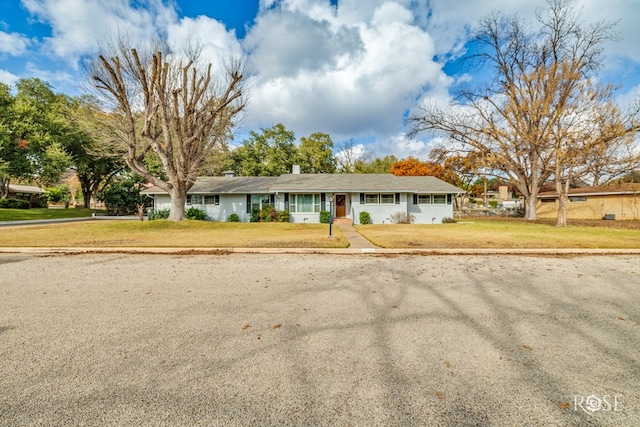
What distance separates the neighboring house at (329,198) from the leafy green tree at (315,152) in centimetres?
1388

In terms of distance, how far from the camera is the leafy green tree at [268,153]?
118 ft

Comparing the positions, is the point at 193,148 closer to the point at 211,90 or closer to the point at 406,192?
the point at 211,90

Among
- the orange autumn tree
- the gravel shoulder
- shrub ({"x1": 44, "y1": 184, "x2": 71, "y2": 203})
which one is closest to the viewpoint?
the gravel shoulder

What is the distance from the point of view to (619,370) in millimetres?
2758

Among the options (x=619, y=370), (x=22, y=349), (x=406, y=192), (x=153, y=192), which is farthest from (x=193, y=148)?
(x=619, y=370)

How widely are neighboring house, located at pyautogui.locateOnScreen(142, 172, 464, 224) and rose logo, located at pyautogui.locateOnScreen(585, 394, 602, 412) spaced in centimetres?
1995

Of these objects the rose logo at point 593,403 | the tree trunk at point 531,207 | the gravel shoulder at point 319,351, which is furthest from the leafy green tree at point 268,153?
the rose logo at point 593,403

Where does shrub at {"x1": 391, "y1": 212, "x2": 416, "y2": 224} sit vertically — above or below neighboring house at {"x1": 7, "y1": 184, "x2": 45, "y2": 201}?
below

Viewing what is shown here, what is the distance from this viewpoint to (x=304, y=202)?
2292 centimetres

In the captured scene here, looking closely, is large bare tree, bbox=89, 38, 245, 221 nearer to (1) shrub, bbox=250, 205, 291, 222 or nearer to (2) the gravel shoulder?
(1) shrub, bbox=250, 205, 291, 222

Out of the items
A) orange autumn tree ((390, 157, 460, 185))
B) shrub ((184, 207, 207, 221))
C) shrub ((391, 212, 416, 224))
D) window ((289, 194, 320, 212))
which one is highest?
orange autumn tree ((390, 157, 460, 185))

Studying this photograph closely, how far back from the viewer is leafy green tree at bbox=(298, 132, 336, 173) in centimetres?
3819

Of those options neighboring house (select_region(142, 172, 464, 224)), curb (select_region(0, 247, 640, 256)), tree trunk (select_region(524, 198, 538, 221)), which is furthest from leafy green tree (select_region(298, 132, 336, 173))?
curb (select_region(0, 247, 640, 256))

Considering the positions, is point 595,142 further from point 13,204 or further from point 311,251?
point 13,204
